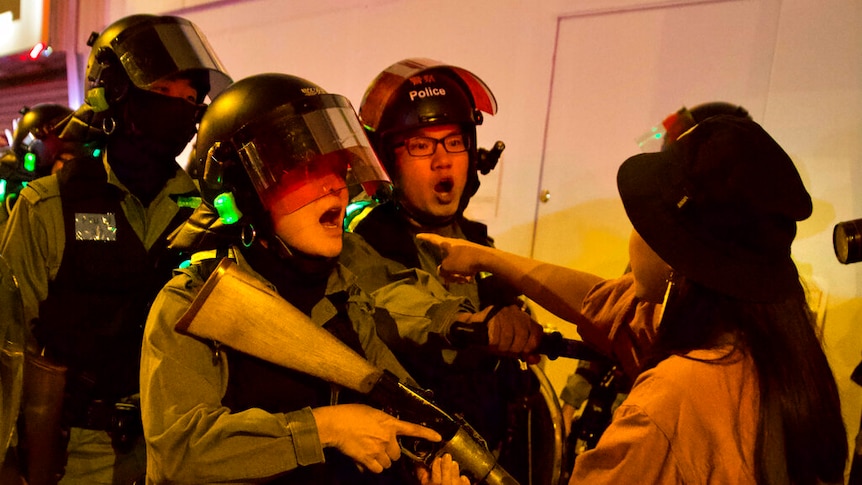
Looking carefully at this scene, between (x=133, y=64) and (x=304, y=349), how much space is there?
63.2 inches

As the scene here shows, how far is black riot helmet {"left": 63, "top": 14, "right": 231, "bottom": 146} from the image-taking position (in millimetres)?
2477

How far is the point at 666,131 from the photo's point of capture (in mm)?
3320

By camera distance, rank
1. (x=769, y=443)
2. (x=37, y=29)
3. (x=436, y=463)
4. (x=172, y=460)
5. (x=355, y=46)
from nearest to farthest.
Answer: (x=769, y=443) → (x=172, y=460) → (x=436, y=463) → (x=355, y=46) → (x=37, y=29)

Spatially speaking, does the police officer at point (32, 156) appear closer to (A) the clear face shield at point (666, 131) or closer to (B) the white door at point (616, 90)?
(B) the white door at point (616, 90)

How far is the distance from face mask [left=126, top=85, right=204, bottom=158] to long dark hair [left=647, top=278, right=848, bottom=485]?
1.95 m

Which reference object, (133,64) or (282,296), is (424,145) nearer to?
(282,296)

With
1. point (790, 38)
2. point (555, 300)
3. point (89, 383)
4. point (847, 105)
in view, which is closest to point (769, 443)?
point (555, 300)

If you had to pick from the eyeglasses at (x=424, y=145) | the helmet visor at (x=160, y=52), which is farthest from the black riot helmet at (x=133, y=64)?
the eyeglasses at (x=424, y=145)

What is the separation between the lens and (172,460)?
1359 millimetres

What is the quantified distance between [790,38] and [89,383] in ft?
10.9

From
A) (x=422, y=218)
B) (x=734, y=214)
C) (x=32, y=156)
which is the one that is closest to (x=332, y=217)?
(x=422, y=218)

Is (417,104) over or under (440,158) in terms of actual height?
over

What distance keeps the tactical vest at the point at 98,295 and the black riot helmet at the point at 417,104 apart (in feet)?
2.78

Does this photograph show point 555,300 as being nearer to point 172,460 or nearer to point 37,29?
point 172,460
